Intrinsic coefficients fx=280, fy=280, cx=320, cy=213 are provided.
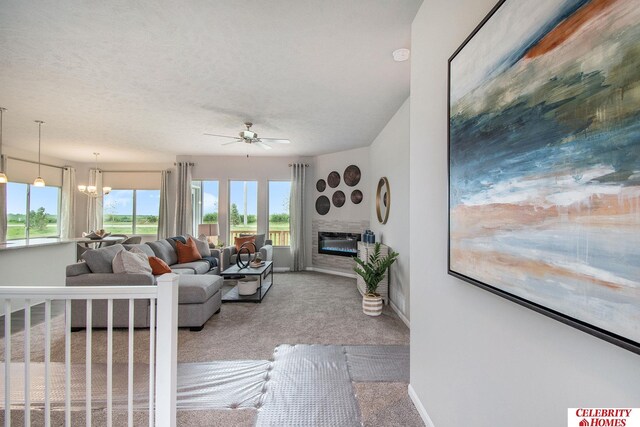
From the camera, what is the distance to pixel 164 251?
185 inches

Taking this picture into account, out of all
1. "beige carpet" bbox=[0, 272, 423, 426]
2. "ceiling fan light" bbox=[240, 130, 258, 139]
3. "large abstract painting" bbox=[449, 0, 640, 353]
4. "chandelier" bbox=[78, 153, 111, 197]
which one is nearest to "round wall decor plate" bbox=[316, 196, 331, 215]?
"beige carpet" bbox=[0, 272, 423, 426]

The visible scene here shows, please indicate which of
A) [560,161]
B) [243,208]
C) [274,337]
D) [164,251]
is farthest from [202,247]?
[560,161]

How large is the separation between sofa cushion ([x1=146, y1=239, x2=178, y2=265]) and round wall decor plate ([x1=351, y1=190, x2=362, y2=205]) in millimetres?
3601

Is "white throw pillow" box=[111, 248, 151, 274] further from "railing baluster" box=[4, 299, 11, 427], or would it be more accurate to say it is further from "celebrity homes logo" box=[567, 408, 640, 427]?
"celebrity homes logo" box=[567, 408, 640, 427]

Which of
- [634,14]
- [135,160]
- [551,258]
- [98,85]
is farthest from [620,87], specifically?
[135,160]

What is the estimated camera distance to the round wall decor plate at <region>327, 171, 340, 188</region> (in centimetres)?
634

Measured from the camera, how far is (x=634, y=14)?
1.92 feet

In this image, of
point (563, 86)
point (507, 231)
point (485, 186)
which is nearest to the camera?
point (563, 86)

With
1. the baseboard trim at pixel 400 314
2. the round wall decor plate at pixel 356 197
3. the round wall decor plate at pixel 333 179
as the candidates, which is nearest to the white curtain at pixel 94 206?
the round wall decor plate at pixel 333 179

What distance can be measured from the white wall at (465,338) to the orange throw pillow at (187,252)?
426cm

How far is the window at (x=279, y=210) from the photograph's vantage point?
6953 millimetres

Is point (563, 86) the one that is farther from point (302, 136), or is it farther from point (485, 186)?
point (302, 136)

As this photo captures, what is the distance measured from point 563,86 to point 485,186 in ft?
1.35

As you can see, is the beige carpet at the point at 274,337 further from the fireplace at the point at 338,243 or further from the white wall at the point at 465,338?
the fireplace at the point at 338,243
